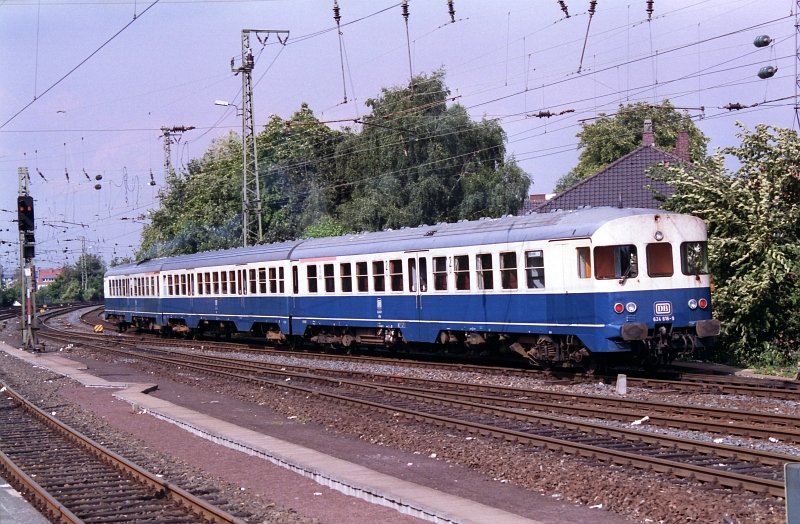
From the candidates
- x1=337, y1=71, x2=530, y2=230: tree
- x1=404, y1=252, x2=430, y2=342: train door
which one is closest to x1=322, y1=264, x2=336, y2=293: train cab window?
x1=404, y1=252, x2=430, y2=342: train door

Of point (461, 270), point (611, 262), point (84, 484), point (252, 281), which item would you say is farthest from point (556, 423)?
point (252, 281)

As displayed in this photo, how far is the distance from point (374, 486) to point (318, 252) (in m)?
17.2

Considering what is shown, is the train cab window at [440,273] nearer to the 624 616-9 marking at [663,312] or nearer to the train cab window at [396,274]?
the train cab window at [396,274]

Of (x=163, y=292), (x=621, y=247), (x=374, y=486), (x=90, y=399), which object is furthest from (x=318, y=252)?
(x=374, y=486)

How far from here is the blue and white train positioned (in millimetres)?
17656

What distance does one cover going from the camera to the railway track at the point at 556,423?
Result: 34.0ft

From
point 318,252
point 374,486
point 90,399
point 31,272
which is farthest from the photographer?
point 31,272

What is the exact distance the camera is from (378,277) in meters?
24.0

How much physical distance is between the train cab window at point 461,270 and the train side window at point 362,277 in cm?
387

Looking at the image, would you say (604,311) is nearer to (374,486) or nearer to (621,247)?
(621,247)

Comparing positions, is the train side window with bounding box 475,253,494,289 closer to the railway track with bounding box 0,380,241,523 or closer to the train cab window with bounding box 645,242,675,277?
the train cab window with bounding box 645,242,675,277

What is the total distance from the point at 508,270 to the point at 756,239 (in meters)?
5.10

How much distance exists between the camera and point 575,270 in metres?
17.9

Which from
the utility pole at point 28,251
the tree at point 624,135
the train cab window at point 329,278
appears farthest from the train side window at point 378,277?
the tree at point 624,135
